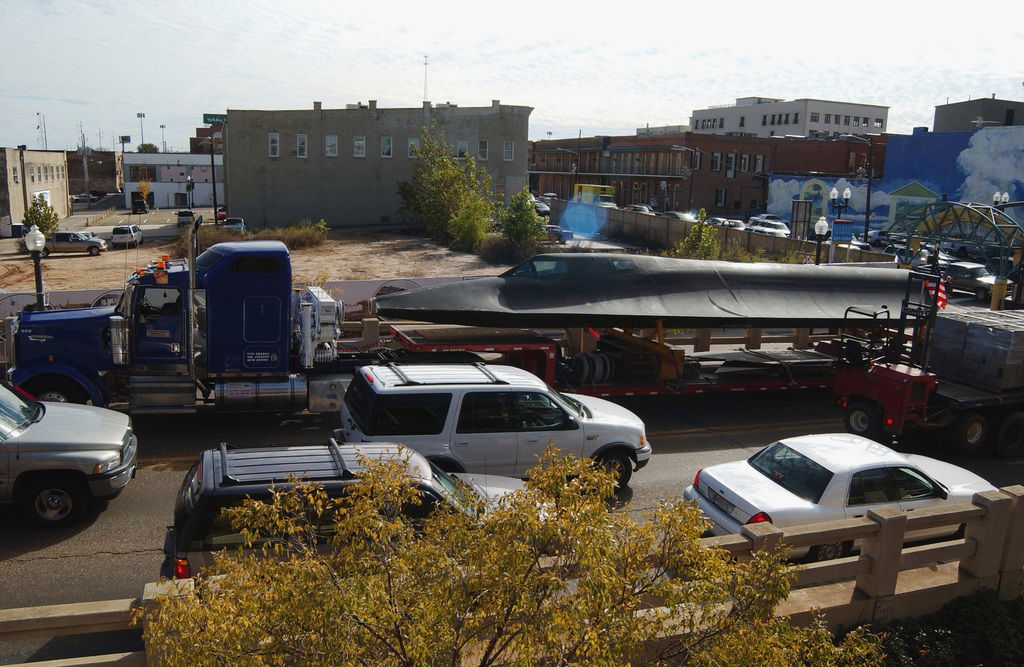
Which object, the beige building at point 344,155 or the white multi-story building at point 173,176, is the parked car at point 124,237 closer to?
the beige building at point 344,155

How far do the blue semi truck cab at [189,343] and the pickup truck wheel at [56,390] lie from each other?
0.05 feet

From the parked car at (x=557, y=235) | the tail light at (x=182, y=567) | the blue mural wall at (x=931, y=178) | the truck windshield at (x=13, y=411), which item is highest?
the blue mural wall at (x=931, y=178)

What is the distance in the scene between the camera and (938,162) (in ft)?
183

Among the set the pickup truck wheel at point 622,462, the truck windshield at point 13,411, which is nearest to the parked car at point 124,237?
the truck windshield at point 13,411

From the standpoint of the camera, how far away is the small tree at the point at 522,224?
1767 inches

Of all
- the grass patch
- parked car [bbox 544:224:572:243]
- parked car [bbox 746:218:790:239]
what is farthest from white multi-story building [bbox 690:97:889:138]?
the grass patch

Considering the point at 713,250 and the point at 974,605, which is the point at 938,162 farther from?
the point at 974,605

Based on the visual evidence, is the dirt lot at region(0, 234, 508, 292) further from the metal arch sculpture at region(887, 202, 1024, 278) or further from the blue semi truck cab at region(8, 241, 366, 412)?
the metal arch sculpture at region(887, 202, 1024, 278)

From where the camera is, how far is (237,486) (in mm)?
6996

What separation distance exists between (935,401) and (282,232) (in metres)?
41.7

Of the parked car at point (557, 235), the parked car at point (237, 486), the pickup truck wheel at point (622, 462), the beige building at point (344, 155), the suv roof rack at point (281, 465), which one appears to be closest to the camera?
the parked car at point (237, 486)

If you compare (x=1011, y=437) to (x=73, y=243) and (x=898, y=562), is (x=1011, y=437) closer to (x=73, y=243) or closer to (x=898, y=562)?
(x=898, y=562)

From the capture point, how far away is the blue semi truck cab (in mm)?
12883

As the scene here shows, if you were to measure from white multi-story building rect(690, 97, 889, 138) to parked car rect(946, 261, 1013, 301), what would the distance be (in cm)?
6952
